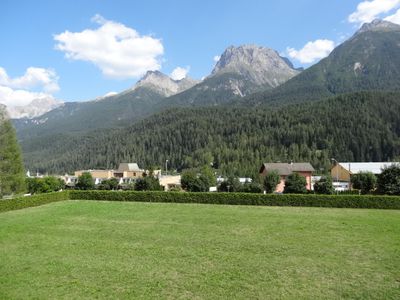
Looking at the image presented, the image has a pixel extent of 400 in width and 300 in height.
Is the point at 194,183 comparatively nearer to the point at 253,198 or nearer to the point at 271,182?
the point at 271,182

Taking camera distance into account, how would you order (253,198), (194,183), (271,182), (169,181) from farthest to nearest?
(169,181) < (194,183) < (271,182) < (253,198)

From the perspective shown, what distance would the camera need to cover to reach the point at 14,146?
57.7 meters

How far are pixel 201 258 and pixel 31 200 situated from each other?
3654 cm

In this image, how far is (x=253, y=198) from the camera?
159 ft

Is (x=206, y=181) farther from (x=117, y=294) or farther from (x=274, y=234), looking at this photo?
(x=117, y=294)

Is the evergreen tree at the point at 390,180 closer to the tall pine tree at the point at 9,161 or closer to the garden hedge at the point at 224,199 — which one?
the garden hedge at the point at 224,199

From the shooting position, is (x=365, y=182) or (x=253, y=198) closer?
(x=253, y=198)

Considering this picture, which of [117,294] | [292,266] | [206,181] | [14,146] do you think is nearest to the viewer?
[117,294]

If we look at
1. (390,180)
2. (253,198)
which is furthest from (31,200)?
(390,180)

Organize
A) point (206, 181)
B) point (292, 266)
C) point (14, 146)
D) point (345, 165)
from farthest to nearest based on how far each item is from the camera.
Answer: point (345, 165), point (206, 181), point (14, 146), point (292, 266)

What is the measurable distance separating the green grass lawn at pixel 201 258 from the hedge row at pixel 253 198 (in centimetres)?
1127

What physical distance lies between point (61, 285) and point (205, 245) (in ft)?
31.6

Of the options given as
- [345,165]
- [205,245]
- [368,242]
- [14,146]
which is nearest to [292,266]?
[205,245]

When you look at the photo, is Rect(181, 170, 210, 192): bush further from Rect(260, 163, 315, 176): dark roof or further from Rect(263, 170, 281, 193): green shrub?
Rect(260, 163, 315, 176): dark roof
